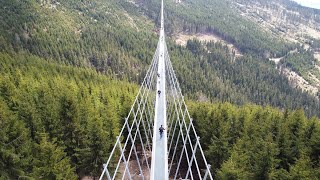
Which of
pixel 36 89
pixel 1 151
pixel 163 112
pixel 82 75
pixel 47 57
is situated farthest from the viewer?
pixel 47 57

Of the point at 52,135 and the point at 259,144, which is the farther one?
the point at 52,135

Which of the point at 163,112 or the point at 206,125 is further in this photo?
the point at 206,125

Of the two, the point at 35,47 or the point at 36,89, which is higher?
the point at 36,89

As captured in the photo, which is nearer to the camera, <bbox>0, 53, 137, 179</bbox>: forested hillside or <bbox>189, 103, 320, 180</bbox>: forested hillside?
<bbox>0, 53, 137, 179</bbox>: forested hillside

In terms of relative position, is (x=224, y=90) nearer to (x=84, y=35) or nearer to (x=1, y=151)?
(x=84, y=35)

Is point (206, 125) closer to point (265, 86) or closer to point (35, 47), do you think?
point (35, 47)

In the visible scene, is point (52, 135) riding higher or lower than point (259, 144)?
lower

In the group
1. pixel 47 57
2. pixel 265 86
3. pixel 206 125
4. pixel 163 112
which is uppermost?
pixel 163 112

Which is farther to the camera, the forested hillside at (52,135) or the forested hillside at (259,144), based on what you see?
the forested hillside at (259,144)

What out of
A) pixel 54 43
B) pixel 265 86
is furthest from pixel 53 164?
pixel 265 86

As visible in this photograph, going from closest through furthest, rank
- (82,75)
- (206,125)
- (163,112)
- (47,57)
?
(163,112) < (206,125) < (82,75) < (47,57)
